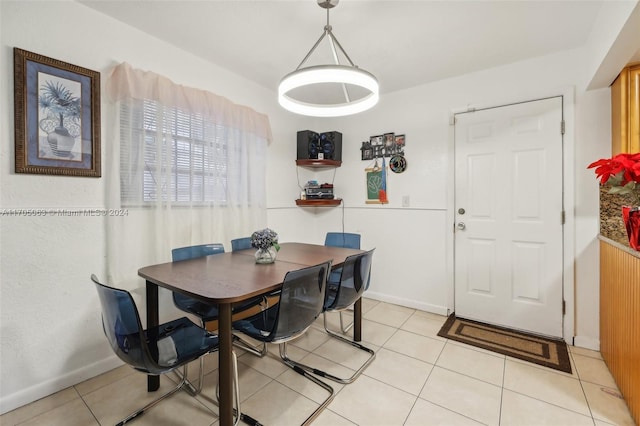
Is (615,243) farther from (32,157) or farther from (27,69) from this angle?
(27,69)

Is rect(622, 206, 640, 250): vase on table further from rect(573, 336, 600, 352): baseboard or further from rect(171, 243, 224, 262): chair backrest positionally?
rect(171, 243, 224, 262): chair backrest

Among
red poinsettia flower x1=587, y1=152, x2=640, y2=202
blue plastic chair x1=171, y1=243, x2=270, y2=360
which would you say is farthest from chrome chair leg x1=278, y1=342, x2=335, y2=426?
red poinsettia flower x1=587, y1=152, x2=640, y2=202

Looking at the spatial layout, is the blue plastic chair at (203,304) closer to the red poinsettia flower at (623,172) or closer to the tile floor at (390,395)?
the tile floor at (390,395)

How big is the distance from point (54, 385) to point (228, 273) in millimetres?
1355

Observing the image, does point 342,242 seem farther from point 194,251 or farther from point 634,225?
point 634,225

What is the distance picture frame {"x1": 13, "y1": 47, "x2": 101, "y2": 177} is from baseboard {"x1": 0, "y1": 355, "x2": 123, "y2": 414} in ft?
4.34

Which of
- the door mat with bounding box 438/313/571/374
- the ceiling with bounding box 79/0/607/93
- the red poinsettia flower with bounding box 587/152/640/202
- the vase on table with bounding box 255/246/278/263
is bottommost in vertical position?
the door mat with bounding box 438/313/571/374

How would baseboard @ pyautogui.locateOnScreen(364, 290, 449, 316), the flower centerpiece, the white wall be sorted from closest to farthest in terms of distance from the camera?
the white wall → the flower centerpiece → baseboard @ pyautogui.locateOnScreen(364, 290, 449, 316)

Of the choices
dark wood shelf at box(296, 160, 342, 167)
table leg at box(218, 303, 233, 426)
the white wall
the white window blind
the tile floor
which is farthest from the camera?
dark wood shelf at box(296, 160, 342, 167)

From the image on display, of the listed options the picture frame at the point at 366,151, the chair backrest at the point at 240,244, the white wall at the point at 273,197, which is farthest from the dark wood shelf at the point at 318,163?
the chair backrest at the point at 240,244

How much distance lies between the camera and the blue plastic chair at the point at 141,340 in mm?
1185

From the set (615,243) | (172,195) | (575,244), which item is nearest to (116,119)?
(172,195)

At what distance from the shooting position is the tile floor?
153 cm

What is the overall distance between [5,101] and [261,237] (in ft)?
5.47
